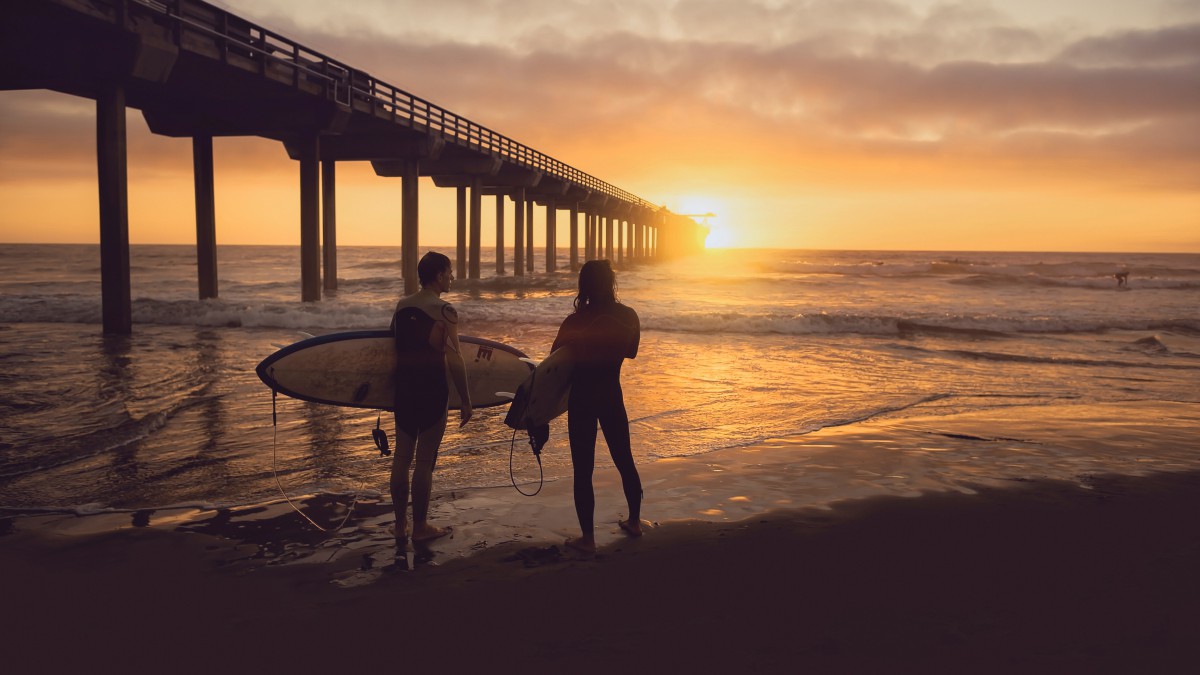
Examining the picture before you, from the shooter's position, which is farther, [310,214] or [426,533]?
[310,214]

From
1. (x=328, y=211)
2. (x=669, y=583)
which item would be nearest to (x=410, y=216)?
(x=328, y=211)

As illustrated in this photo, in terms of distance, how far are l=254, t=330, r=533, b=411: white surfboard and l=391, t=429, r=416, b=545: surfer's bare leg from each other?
→ 366mm

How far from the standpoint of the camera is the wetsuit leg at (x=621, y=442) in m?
3.98

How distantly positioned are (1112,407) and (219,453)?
875 cm

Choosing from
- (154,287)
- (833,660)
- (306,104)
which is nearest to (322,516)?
(833,660)

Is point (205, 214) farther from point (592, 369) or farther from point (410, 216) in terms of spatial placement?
point (592, 369)

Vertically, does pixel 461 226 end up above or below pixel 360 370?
above

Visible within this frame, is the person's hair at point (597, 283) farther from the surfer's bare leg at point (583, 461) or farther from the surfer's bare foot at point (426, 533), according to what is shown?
Result: the surfer's bare foot at point (426, 533)

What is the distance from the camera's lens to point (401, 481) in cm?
403

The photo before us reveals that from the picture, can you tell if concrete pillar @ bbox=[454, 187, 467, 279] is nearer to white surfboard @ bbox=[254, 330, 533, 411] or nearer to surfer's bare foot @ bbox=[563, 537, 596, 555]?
white surfboard @ bbox=[254, 330, 533, 411]

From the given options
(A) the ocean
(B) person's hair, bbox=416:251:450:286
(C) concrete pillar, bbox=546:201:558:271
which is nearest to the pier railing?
(A) the ocean

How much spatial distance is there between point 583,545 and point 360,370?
1773 millimetres

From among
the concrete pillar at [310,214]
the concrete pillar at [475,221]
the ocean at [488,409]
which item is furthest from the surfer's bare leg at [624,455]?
the concrete pillar at [475,221]

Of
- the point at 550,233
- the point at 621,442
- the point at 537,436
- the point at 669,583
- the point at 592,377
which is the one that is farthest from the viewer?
the point at 550,233
